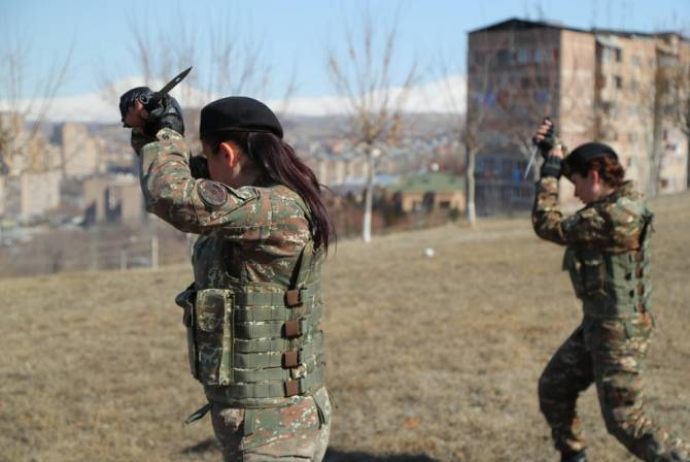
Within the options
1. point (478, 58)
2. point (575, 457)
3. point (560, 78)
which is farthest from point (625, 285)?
point (478, 58)

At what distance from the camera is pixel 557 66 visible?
26078 mm

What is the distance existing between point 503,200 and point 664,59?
17433 mm

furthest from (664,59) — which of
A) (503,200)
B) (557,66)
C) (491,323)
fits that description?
(491,323)

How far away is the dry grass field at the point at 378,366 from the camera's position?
5.04 meters

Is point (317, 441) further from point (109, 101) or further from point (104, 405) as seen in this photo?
point (109, 101)

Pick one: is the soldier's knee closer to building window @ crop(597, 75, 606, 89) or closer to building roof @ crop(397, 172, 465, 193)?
building window @ crop(597, 75, 606, 89)

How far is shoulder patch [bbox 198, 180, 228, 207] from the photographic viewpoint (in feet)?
7.43

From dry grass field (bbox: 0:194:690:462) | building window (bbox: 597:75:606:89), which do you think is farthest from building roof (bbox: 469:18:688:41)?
dry grass field (bbox: 0:194:690:462)

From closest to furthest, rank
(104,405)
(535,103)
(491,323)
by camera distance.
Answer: (104,405) → (491,323) → (535,103)

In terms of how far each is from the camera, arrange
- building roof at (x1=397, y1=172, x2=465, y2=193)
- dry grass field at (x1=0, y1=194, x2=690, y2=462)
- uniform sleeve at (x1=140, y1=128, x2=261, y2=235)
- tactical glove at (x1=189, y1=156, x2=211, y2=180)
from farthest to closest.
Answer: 1. building roof at (x1=397, y1=172, x2=465, y2=193)
2. dry grass field at (x1=0, y1=194, x2=690, y2=462)
3. tactical glove at (x1=189, y1=156, x2=211, y2=180)
4. uniform sleeve at (x1=140, y1=128, x2=261, y2=235)

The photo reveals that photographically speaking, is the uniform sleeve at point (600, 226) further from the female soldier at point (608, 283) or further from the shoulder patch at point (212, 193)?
the shoulder patch at point (212, 193)

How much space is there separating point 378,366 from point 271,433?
4.42 meters

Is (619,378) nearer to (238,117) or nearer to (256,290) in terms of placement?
(256,290)

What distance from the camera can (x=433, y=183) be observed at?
4975 cm
